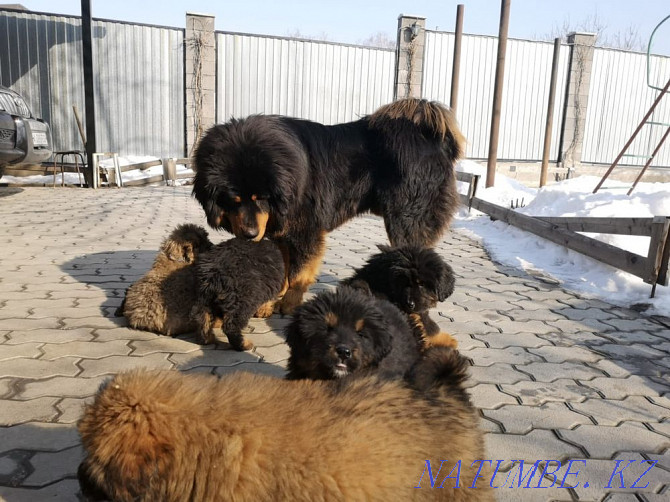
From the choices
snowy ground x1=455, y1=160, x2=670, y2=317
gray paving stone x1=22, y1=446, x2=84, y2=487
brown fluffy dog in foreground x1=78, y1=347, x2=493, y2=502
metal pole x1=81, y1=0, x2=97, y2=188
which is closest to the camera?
brown fluffy dog in foreground x1=78, y1=347, x2=493, y2=502

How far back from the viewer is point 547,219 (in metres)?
7.98

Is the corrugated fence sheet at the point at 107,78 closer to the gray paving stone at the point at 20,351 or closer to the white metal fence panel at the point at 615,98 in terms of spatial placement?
the gray paving stone at the point at 20,351

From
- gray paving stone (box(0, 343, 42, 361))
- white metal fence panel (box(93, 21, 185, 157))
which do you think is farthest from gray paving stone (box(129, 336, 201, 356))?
white metal fence panel (box(93, 21, 185, 157))

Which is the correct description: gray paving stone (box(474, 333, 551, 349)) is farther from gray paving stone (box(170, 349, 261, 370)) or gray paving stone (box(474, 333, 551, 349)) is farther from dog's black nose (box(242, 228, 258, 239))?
dog's black nose (box(242, 228, 258, 239))

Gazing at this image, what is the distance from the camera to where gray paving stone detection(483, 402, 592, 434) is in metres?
2.88

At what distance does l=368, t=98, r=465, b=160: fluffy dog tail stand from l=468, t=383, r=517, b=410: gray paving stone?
2.48 metres

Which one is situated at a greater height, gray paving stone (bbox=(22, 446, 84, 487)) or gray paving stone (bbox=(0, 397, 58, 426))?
gray paving stone (bbox=(22, 446, 84, 487))

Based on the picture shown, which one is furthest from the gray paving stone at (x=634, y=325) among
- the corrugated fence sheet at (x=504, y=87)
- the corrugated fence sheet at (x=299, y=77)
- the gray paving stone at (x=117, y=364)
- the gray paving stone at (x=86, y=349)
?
the corrugated fence sheet at (x=504, y=87)

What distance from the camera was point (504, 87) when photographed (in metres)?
18.3

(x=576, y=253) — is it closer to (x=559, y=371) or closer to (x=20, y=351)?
(x=559, y=371)

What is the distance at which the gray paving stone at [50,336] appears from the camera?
3750 millimetres

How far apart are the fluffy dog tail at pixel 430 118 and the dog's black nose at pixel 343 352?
3022 millimetres

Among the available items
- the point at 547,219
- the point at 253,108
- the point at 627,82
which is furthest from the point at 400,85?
the point at 547,219

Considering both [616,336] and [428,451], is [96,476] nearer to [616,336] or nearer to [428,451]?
[428,451]
